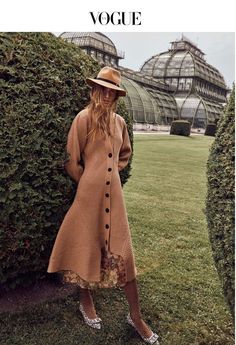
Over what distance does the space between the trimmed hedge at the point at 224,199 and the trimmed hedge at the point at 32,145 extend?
3.85 feet

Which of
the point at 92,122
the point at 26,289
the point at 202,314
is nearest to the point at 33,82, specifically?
the point at 92,122

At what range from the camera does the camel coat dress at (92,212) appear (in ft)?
9.86

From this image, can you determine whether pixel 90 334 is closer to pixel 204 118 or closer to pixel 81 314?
pixel 81 314

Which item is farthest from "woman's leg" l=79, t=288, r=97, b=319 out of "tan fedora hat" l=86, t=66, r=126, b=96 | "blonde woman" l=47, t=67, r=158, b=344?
"tan fedora hat" l=86, t=66, r=126, b=96

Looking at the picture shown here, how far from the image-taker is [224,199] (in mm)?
2617

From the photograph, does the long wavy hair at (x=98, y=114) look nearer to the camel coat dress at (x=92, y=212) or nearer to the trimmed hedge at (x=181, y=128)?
the camel coat dress at (x=92, y=212)

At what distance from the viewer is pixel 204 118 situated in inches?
2180

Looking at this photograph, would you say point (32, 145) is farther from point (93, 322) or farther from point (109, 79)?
point (93, 322)

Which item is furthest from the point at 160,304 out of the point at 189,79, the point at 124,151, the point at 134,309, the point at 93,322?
the point at 189,79

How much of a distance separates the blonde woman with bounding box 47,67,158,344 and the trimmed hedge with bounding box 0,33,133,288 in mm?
157

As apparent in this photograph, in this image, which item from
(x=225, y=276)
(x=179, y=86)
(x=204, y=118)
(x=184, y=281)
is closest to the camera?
(x=225, y=276)

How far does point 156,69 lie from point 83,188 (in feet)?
223

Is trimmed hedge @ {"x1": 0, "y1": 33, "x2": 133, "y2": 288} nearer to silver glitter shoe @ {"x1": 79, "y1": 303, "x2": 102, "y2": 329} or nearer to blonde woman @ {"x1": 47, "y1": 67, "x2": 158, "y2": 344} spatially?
blonde woman @ {"x1": 47, "y1": 67, "x2": 158, "y2": 344}
